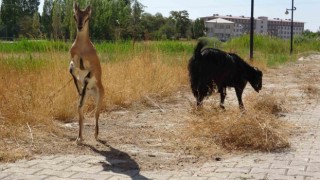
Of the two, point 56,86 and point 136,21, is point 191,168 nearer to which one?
point 56,86

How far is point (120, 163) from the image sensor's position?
19.0 ft

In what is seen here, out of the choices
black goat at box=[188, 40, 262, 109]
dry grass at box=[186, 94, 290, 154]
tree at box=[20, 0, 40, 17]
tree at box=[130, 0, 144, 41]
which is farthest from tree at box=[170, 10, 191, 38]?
dry grass at box=[186, 94, 290, 154]

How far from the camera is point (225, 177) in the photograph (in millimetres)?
5117

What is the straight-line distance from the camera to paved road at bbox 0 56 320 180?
5156 millimetres

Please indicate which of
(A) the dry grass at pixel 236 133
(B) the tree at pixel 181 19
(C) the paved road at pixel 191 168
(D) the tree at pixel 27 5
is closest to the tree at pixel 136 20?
(A) the dry grass at pixel 236 133

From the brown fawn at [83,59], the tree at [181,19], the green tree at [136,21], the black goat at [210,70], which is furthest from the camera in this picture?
the tree at [181,19]

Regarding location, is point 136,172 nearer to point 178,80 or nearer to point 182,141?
point 182,141

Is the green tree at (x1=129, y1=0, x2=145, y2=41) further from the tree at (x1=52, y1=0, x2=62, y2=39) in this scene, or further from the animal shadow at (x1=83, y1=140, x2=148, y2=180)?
the animal shadow at (x1=83, y1=140, x2=148, y2=180)

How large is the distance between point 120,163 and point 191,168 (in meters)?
0.89

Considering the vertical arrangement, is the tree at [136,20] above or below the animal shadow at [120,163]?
above

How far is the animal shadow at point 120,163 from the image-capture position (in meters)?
5.38

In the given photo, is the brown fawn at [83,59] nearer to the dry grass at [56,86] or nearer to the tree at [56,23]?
the dry grass at [56,86]

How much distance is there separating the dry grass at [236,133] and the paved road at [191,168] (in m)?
0.30

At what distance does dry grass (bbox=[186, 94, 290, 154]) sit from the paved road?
11.9 inches
